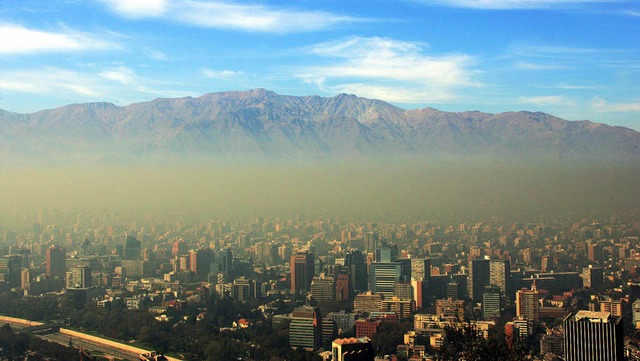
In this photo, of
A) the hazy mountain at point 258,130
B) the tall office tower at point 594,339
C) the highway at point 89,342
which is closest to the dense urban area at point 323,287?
the tall office tower at point 594,339

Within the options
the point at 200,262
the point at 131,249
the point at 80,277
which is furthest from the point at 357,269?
the point at 131,249

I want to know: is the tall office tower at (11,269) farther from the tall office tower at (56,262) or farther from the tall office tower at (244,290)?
the tall office tower at (244,290)

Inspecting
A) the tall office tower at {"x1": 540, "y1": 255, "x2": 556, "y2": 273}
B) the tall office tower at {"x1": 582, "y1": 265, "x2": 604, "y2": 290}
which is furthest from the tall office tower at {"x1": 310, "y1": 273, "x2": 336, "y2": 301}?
the tall office tower at {"x1": 582, "y1": 265, "x2": 604, "y2": 290}

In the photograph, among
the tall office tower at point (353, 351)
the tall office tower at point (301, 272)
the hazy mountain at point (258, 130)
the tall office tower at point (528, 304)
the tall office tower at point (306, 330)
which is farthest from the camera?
the hazy mountain at point (258, 130)

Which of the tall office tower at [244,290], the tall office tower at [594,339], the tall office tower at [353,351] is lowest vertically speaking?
the tall office tower at [244,290]

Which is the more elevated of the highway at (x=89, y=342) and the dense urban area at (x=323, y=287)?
the dense urban area at (x=323, y=287)

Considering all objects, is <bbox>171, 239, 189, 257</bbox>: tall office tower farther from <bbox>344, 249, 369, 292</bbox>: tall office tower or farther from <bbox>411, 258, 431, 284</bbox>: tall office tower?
<bbox>411, 258, 431, 284</bbox>: tall office tower

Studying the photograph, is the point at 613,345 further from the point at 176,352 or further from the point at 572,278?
the point at 572,278
